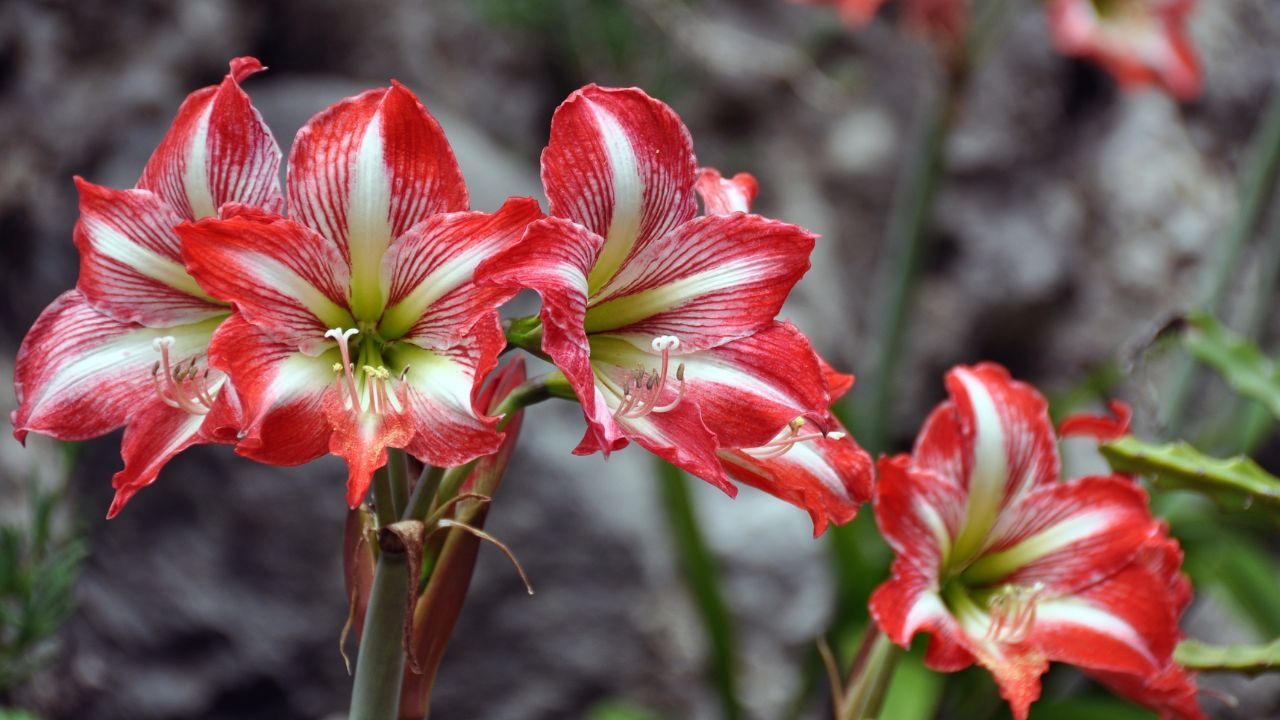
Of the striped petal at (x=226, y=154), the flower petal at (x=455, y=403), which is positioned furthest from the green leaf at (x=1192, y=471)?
the striped petal at (x=226, y=154)

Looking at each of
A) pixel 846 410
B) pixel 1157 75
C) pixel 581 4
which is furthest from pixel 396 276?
pixel 581 4

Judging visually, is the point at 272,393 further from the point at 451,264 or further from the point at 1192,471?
the point at 1192,471

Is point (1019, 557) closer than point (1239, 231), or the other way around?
point (1019, 557)

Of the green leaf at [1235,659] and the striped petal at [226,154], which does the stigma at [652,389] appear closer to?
the striped petal at [226,154]

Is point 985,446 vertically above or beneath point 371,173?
beneath

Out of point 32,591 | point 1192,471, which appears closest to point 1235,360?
point 1192,471

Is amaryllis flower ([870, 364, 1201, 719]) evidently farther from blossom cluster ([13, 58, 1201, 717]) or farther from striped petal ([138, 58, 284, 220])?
striped petal ([138, 58, 284, 220])

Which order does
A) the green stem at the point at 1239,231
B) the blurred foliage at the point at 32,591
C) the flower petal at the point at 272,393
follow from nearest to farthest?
1. the flower petal at the point at 272,393
2. the blurred foliage at the point at 32,591
3. the green stem at the point at 1239,231
